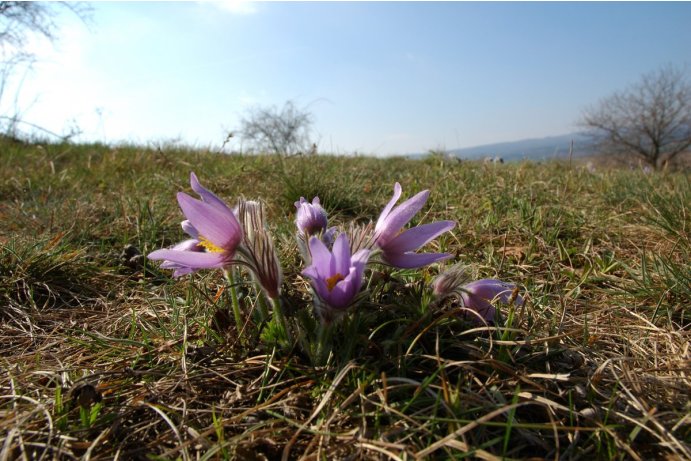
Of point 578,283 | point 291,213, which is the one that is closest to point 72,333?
point 291,213

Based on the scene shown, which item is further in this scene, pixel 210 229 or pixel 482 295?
pixel 482 295

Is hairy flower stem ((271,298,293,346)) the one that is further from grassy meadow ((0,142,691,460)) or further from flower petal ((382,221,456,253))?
flower petal ((382,221,456,253))

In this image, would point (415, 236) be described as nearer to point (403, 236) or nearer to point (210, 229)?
point (403, 236)

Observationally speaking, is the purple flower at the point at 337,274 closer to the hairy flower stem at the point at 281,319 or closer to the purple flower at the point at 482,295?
the hairy flower stem at the point at 281,319

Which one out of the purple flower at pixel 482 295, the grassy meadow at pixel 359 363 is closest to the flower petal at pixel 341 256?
the grassy meadow at pixel 359 363

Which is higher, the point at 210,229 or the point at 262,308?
the point at 210,229

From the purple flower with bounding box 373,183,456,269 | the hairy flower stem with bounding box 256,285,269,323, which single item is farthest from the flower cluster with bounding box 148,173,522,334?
the hairy flower stem with bounding box 256,285,269,323

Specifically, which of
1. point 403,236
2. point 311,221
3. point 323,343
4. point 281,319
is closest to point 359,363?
point 323,343
